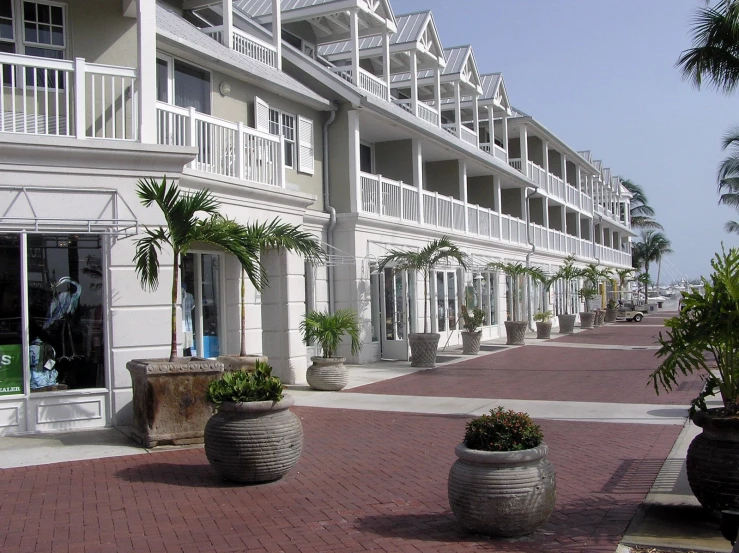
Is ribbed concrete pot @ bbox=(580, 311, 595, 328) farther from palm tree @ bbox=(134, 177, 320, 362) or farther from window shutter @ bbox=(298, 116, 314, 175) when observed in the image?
palm tree @ bbox=(134, 177, 320, 362)

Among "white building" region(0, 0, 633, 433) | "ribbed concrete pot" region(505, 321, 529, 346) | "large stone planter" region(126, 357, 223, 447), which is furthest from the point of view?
"ribbed concrete pot" region(505, 321, 529, 346)

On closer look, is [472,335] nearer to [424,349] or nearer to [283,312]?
[424,349]

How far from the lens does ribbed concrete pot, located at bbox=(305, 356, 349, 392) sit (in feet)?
45.0

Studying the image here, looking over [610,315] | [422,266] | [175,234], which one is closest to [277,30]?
[422,266]

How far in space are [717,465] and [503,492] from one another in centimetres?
175

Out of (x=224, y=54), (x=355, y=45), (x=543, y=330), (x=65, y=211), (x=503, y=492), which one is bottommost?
(x=503, y=492)

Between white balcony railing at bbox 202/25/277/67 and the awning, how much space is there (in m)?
7.86

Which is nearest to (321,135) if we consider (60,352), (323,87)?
(323,87)

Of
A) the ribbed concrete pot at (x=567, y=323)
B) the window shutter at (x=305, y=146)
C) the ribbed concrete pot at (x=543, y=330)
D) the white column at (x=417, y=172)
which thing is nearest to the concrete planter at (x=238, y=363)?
the window shutter at (x=305, y=146)

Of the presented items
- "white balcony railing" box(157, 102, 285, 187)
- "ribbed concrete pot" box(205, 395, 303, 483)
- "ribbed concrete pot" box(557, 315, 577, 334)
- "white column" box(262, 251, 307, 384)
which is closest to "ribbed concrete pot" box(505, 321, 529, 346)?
"ribbed concrete pot" box(557, 315, 577, 334)

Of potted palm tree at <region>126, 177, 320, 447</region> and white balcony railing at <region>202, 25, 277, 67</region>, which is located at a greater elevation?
white balcony railing at <region>202, 25, 277, 67</region>

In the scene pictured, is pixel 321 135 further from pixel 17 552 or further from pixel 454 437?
pixel 17 552

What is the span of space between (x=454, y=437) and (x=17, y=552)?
5439 millimetres

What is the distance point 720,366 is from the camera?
20.7ft
